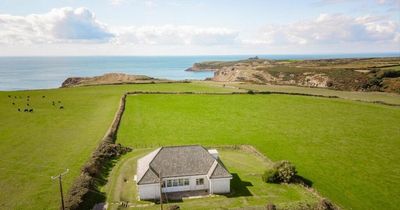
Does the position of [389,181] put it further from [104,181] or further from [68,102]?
[68,102]

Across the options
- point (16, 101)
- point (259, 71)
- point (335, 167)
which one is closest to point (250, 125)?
point (335, 167)

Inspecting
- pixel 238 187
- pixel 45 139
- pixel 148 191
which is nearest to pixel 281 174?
pixel 238 187

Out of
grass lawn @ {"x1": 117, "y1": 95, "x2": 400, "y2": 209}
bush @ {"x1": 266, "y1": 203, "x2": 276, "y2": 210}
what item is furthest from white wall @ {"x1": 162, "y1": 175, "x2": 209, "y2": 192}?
grass lawn @ {"x1": 117, "y1": 95, "x2": 400, "y2": 209}

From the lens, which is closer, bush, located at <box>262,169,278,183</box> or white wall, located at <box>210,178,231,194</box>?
white wall, located at <box>210,178,231,194</box>

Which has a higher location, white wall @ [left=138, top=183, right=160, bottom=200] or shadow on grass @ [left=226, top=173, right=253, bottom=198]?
white wall @ [left=138, top=183, right=160, bottom=200]

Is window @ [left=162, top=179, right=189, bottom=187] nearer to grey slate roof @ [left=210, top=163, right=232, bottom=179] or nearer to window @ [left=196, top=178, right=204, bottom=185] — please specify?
window @ [left=196, top=178, right=204, bottom=185]

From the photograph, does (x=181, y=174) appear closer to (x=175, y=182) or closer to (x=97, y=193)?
(x=175, y=182)

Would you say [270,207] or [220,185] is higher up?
[220,185]
